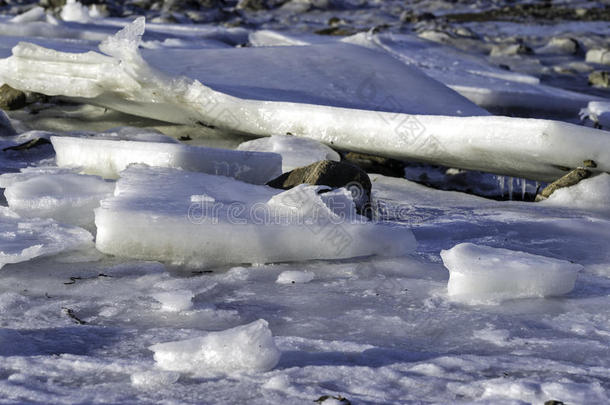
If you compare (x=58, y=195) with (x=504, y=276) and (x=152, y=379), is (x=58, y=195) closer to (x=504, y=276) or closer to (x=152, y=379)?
(x=152, y=379)

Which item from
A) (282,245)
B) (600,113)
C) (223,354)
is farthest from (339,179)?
(600,113)

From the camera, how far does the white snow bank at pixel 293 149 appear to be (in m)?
3.07

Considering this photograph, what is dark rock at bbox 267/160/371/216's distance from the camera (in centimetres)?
263

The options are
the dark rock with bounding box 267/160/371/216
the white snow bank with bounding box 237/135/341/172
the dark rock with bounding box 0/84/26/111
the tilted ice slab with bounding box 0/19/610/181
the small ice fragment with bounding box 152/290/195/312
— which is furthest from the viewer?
the dark rock with bounding box 0/84/26/111

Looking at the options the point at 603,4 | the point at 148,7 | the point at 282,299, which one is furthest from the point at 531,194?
the point at 603,4

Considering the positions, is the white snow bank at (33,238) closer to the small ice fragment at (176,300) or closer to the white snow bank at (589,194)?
the small ice fragment at (176,300)

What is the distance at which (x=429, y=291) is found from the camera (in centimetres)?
206

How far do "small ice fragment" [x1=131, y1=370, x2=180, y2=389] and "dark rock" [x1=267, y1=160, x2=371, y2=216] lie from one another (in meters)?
1.19

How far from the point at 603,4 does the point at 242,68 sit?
12212mm

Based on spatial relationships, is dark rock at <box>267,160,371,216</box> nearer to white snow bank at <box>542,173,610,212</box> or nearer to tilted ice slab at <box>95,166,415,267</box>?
tilted ice slab at <box>95,166,415,267</box>

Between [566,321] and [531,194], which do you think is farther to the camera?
Answer: [531,194]

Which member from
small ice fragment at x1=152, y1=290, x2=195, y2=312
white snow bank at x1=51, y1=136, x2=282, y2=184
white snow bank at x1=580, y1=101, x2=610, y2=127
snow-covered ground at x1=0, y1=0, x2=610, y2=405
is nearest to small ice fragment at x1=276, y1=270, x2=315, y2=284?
snow-covered ground at x1=0, y1=0, x2=610, y2=405

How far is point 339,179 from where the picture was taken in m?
2.65

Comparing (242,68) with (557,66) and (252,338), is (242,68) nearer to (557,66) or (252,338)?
(252,338)
